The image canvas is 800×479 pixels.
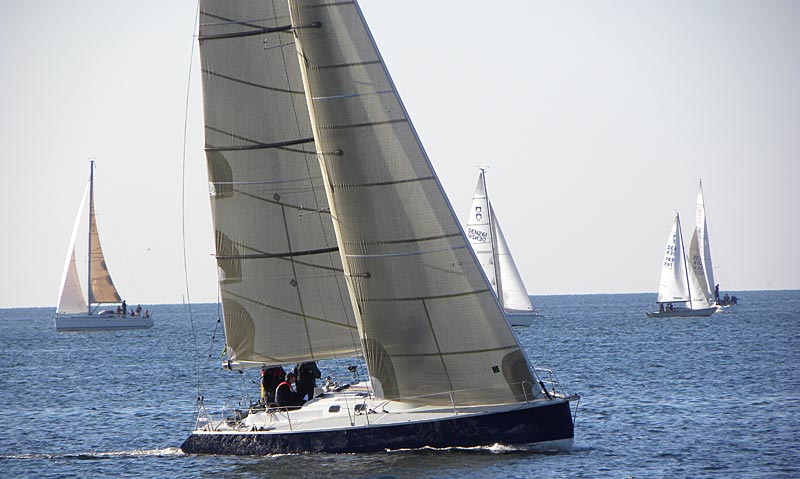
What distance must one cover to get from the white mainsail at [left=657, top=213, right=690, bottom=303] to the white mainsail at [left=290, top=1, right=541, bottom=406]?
8152cm

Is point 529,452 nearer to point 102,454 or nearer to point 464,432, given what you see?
point 464,432

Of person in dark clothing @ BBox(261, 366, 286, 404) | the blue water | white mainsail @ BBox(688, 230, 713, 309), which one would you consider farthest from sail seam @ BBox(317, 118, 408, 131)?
white mainsail @ BBox(688, 230, 713, 309)

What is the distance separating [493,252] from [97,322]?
40.7 metres

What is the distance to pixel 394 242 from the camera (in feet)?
90.1

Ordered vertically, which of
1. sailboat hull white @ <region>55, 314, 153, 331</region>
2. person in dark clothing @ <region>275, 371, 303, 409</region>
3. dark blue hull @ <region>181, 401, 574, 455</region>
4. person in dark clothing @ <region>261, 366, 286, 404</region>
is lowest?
dark blue hull @ <region>181, 401, 574, 455</region>

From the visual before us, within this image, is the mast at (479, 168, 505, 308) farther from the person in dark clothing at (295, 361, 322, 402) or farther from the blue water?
the person in dark clothing at (295, 361, 322, 402)

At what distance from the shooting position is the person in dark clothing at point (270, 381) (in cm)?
2972

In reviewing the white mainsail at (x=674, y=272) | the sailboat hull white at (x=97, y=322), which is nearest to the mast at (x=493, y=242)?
the white mainsail at (x=674, y=272)

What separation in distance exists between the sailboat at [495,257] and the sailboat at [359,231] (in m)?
46.2

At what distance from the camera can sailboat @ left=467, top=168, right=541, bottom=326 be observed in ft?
269

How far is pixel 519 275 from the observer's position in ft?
302

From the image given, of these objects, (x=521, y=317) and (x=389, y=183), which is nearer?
(x=389, y=183)

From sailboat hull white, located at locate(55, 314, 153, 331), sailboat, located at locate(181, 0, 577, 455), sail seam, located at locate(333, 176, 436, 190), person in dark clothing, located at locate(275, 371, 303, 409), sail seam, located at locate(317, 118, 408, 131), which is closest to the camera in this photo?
sailboat, located at locate(181, 0, 577, 455)

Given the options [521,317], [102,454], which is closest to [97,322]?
[521,317]
